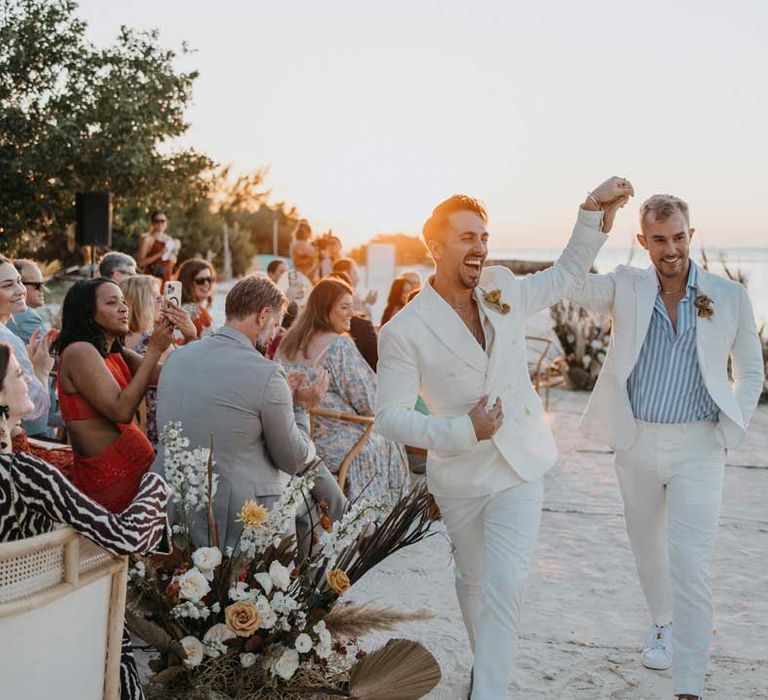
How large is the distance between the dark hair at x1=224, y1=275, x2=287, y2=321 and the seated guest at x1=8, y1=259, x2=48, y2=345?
272 centimetres

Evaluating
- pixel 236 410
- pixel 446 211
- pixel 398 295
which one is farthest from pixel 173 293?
pixel 398 295

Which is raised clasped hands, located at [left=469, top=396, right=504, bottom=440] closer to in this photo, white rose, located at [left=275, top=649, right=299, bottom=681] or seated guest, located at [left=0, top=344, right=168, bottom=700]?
white rose, located at [left=275, top=649, right=299, bottom=681]

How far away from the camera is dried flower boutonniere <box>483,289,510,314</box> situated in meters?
3.79

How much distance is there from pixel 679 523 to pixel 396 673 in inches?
54.4

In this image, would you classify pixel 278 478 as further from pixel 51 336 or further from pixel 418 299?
pixel 51 336

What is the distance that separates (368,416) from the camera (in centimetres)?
614

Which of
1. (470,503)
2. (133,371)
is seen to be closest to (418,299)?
(470,503)

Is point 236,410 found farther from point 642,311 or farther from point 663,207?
point 663,207

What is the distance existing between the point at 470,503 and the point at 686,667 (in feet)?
3.48

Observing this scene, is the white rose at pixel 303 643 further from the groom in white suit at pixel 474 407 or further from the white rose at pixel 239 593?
the groom in white suit at pixel 474 407

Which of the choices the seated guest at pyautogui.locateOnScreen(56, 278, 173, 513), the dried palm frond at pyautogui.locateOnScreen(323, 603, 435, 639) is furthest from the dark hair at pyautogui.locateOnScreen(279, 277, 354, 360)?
the dried palm frond at pyautogui.locateOnScreen(323, 603, 435, 639)

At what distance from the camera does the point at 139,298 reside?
231 inches

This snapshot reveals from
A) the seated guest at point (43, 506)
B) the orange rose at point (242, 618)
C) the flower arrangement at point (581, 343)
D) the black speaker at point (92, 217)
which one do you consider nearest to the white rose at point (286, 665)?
the orange rose at point (242, 618)

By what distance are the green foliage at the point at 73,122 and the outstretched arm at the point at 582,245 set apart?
46.8 ft
